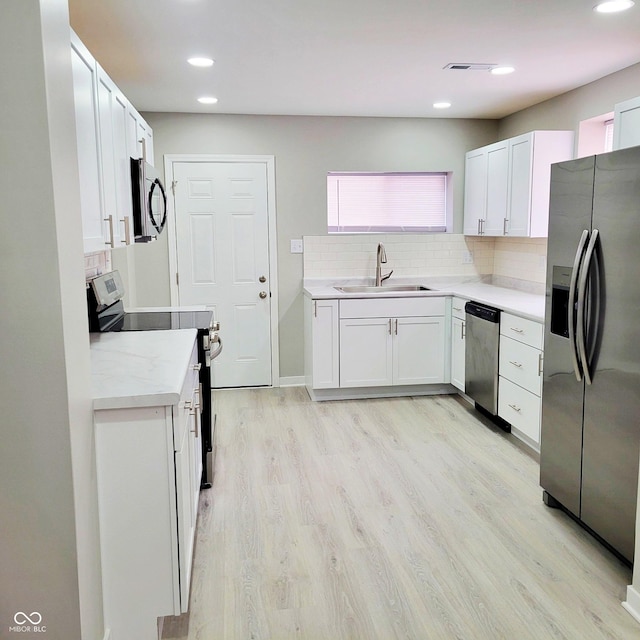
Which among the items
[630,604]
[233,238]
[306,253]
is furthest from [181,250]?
[630,604]

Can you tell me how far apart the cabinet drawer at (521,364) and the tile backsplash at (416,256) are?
4.23ft

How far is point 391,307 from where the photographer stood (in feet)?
15.9

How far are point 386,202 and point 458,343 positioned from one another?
151 centimetres

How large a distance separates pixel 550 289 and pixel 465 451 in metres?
1.35

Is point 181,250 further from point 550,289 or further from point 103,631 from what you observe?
point 103,631

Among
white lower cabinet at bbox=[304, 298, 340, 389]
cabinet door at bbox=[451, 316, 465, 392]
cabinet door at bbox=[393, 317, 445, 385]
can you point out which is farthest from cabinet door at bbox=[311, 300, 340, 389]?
cabinet door at bbox=[451, 316, 465, 392]

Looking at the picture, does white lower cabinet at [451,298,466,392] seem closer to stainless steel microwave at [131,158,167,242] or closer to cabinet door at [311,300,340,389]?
cabinet door at [311,300,340,389]

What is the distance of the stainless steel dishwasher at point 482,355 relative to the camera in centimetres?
414

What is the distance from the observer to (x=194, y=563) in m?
2.61

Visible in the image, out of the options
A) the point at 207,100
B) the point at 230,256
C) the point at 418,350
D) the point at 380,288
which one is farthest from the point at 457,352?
the point at 207,100

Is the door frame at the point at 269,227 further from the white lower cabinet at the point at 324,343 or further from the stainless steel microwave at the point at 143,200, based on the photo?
the stainless steel microwave at the point at 143,200

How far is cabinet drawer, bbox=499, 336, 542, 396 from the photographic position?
3586mm

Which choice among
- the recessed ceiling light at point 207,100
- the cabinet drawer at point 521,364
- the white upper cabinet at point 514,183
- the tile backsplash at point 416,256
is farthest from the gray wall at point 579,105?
the recessed ceiling light at point 207,100

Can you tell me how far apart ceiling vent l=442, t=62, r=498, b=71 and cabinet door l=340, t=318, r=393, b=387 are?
1.96 m
